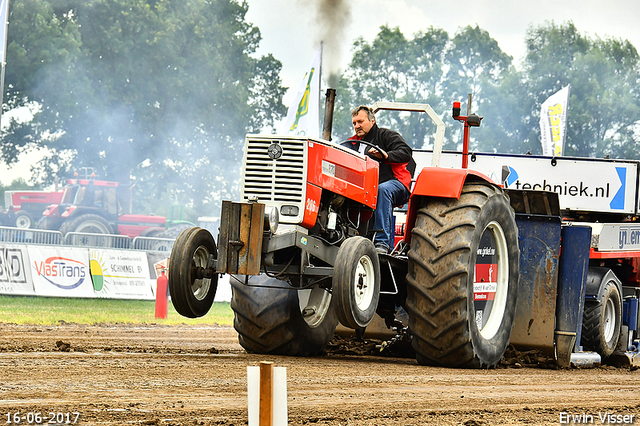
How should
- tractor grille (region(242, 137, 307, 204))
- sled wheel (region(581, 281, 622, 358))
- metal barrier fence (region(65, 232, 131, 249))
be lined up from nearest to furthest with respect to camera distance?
1. tractor grille (region(242, 137, 307, 204))
2. sled wheel (region(581, 281, 622, 358))
3. metal barrier fence (region(65, 232, 131, 249))

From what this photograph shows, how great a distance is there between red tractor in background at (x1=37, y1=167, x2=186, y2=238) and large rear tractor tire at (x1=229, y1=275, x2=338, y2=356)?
20458 mm

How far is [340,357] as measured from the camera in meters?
7.45

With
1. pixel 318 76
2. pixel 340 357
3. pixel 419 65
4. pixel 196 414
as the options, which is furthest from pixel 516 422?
pixel 419 65

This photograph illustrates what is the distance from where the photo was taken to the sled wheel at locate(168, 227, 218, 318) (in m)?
5.78

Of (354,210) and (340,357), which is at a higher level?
(354,210)

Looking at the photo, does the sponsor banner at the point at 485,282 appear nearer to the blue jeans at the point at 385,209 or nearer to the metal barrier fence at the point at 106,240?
the blue jeans at the point at 385,209

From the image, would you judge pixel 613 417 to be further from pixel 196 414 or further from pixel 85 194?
pixel 85 194

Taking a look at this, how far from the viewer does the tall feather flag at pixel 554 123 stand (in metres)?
23.4

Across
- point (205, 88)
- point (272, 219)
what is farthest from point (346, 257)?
point (205, 88)

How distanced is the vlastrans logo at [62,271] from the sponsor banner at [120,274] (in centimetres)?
25

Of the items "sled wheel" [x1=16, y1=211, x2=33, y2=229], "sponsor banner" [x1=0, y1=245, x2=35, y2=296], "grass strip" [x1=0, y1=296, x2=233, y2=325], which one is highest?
"sled wheel" [x1=16, y1=211, x2=33, y2=229]

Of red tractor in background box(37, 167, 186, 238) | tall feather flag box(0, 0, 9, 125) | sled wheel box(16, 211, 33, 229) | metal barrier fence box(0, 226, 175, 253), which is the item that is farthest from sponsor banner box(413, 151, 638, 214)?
sled wheel box(16, 211, 33, 229)

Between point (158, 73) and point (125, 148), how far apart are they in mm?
3388

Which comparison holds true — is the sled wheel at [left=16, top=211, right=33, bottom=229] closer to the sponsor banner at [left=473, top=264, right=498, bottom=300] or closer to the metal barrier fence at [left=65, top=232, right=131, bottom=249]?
the metal barrier fence at [left=65, top=232, right=131, bottom=249]
